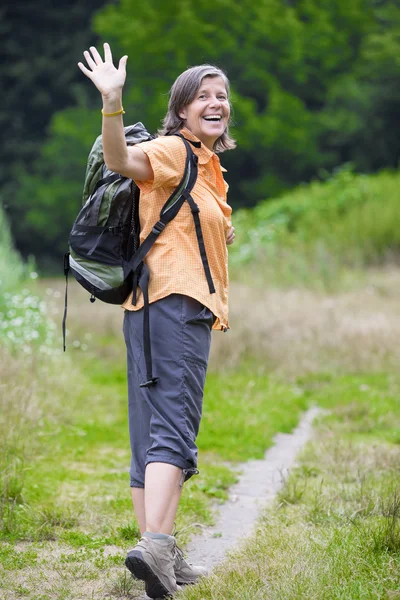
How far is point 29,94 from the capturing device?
37.2 meters

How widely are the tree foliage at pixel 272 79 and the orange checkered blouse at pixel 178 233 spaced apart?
28.5 metres

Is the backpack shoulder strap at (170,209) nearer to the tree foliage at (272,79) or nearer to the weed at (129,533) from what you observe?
the weed at (129,533)

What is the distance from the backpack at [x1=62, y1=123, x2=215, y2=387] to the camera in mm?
3361

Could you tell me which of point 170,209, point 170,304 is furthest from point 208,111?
point 170,304

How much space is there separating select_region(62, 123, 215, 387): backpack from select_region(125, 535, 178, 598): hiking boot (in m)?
0.59

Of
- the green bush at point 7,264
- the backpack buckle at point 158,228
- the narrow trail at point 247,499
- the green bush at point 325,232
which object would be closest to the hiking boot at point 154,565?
the narrow trail at point 247,499

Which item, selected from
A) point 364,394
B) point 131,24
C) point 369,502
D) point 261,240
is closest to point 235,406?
point 364,394

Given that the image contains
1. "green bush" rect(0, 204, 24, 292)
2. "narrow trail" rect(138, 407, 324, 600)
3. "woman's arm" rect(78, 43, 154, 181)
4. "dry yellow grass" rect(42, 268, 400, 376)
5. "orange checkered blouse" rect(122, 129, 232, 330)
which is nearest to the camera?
"woman's arm" rect(78, 43, 154, 181)

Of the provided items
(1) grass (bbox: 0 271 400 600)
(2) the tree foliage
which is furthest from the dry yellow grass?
(2) the tree foliage

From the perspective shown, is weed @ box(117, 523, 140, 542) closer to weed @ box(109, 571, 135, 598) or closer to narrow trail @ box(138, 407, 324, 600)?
narrow trail @ box(138, 407, 324, 600)

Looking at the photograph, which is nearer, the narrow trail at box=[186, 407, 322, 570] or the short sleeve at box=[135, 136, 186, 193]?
the short sleeve at box=[135, 136, 186, 193]

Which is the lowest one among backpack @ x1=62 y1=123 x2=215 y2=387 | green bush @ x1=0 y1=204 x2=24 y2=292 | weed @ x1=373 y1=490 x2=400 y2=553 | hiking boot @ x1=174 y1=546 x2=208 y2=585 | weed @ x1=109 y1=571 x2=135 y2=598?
weed @ x1=109 y1=571 x2=135 y2=598

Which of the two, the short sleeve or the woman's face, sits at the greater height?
the woman's face

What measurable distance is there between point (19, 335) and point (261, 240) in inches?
338
